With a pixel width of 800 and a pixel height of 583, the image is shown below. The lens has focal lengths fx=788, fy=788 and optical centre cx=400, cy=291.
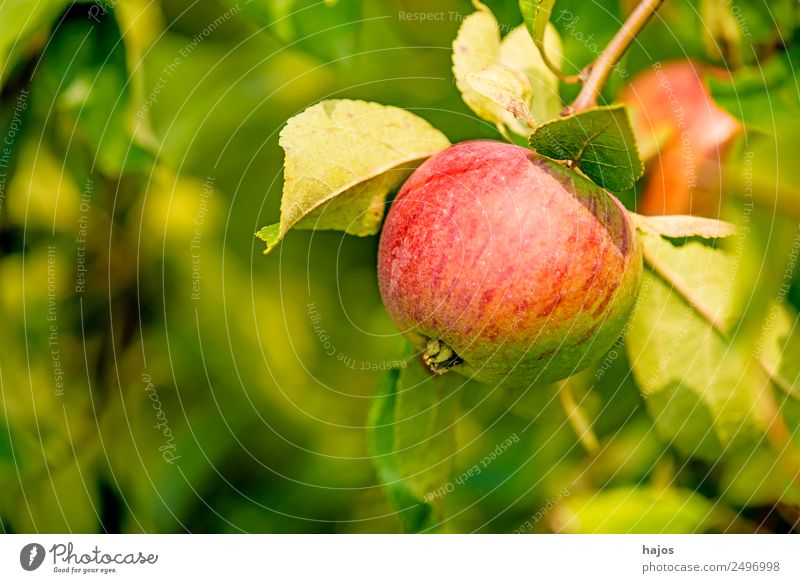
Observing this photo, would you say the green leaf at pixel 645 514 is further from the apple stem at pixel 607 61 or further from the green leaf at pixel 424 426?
the apple stem at pixel 607 61

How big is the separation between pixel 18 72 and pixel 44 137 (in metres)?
0.13

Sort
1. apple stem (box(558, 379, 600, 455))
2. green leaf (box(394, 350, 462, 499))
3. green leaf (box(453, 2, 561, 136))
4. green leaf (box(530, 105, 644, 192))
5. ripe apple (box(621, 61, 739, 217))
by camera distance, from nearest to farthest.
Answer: green leaf (box(530, 105, 644, 192))
green leaf (box(453, 2, 561, 136))
green leaf (box(394, 350, 462, 499))
ripe apple (box(621, 61, 739, 217))
apple stem (box(558, 379, 600, 455))

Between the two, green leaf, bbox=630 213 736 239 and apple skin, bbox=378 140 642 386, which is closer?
apple skin, bbox=378 140 642 386

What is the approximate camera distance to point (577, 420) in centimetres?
142

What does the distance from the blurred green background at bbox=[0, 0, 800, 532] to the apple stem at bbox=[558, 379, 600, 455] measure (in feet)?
0.09

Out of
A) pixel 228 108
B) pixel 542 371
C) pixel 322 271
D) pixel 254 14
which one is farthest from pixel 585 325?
pixel 228 108

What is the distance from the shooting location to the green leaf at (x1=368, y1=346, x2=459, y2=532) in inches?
38.3

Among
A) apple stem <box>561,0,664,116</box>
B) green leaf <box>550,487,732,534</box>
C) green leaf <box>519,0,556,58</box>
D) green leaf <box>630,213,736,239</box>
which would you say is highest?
green leaf <box>519,0,556,58</box>

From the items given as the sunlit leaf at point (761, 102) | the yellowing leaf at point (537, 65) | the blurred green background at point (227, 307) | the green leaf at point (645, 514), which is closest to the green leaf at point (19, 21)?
the blurred green background at point (227, 307)

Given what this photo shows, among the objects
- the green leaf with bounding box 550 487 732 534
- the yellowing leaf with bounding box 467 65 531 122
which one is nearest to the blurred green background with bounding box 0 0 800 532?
the green leaf with bounding box 550 487 732 534

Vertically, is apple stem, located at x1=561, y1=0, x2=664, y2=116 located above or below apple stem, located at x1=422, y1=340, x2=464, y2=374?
above

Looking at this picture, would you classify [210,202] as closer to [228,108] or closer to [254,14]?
[228,108]

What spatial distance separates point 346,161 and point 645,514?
76 cm
